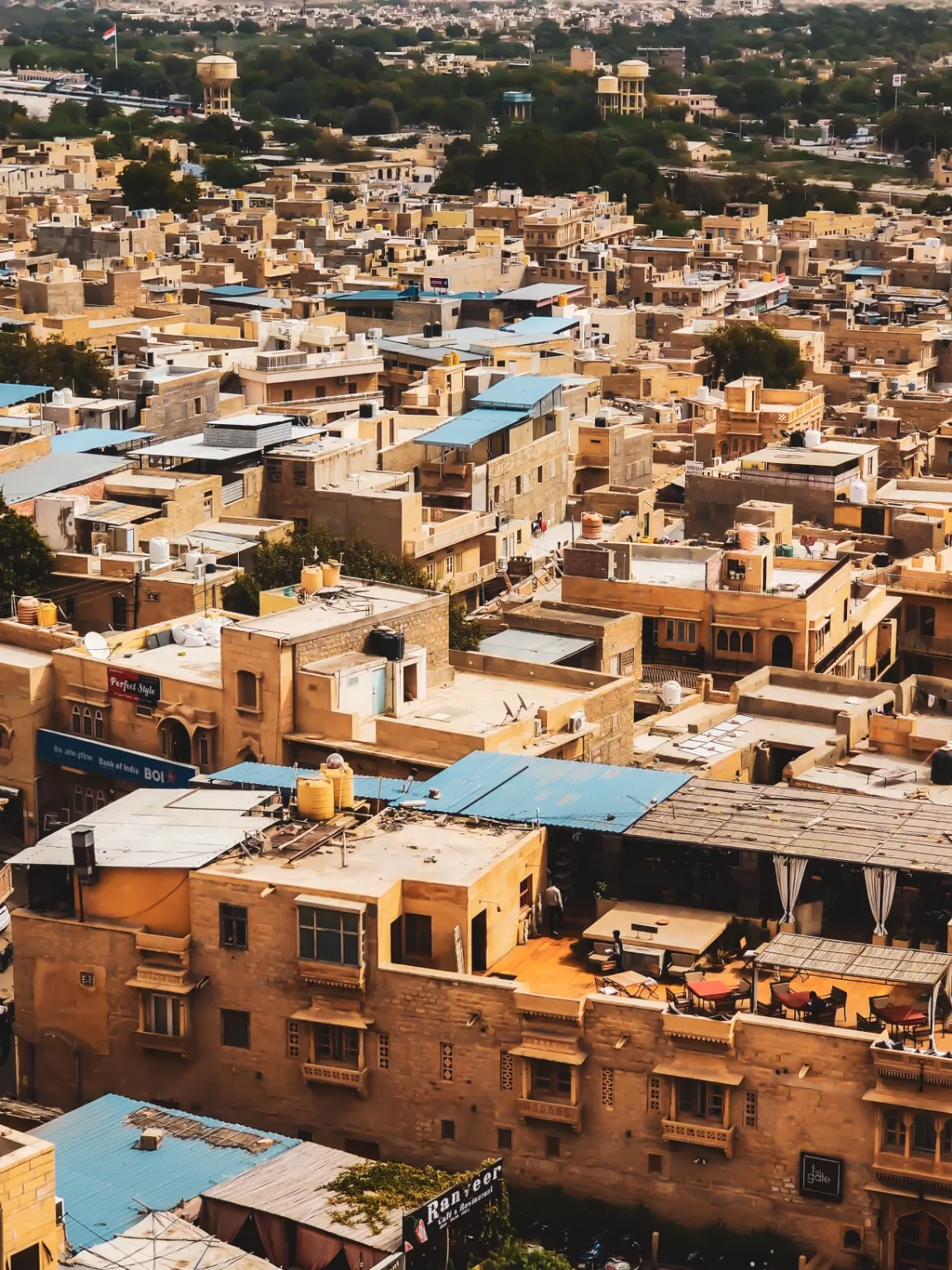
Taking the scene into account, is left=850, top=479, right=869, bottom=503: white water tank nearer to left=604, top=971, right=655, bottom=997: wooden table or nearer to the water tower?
left=604, top=971, right=655, bottom=997: wooden table

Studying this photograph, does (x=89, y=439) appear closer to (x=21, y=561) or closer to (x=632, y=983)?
(x=21, y=561)

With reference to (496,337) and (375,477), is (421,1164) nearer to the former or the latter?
(375,477)

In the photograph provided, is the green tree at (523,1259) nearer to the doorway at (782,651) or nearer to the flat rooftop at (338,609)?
the flat rooftop at (338,609)

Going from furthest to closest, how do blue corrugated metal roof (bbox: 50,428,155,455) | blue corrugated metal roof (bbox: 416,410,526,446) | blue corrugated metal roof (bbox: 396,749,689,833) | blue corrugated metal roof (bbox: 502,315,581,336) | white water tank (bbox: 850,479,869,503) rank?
1. blue corrugated metal roof (bbox: 502,315,581,336)
2. blue corrugated metal roof (bbox: 416,410,526,446)
3. blue corrugated metal roof (bbox: 50,428,155,455)
4. white water tank (bbox: 850,479,869,503)
5. blue corrugated metal roof (bbox: 396,749,689,833)

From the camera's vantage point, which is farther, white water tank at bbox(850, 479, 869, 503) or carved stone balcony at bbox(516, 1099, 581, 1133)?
white water tank at bbox(850, 479, 869, 503)

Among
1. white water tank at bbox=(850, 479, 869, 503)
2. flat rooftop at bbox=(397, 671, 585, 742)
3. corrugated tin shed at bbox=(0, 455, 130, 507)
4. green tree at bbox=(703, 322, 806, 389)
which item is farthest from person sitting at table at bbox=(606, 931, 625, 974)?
green tree at bbox=(703, 322, 806, 389)

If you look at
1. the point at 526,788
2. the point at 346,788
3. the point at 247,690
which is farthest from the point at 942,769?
the point at 247,690

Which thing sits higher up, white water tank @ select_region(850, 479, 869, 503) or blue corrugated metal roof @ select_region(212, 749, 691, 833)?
blue corrugated metal roof @ select_region(212, 749, 691, 833)
